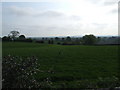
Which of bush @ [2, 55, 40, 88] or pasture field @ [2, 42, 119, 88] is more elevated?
bush @ [2, 55, 40, 88]

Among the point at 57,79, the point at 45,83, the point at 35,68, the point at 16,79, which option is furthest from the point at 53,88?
the point at 57,79

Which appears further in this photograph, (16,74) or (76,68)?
(76,68)

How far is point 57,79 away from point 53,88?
96.6 inches

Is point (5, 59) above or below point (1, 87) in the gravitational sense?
above

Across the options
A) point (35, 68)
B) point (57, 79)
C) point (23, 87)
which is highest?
point (35, 68)

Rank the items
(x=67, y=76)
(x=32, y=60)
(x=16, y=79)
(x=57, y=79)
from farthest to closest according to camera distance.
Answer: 1. (x=67, y=76)
2. (x=57, y=79)
3. (x=32, y=60)
4. (x=16, y=79)

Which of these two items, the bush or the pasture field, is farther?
the pasture field

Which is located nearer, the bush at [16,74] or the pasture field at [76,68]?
the bush at [16,74]

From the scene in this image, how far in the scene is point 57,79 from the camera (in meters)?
7.96

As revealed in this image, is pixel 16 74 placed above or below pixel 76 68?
above

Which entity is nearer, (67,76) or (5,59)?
(5,59)

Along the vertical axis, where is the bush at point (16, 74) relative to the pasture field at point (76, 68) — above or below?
above

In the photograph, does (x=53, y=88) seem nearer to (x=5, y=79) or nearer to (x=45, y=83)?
(x=45, y=83)

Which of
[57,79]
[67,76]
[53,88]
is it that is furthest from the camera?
[67,76]
